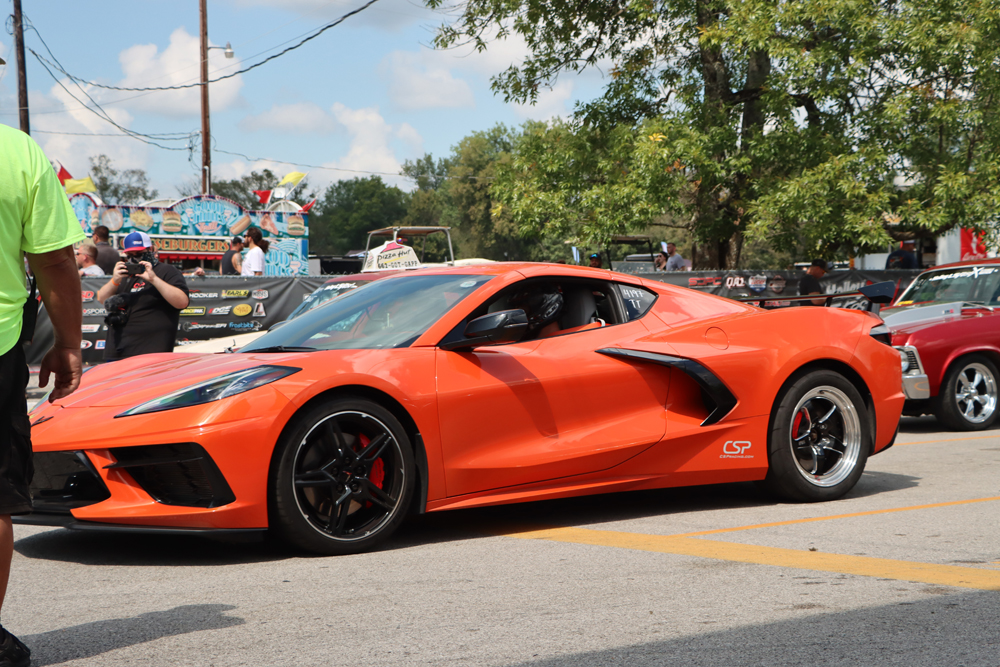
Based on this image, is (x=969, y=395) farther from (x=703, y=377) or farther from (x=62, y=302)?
(x=62, y=302)

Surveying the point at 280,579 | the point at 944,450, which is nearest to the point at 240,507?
the point at 280,579

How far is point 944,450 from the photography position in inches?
313

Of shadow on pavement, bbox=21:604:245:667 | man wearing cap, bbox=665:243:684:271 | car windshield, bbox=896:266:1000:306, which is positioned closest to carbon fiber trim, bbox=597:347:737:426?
shadow on pavement, bbox=21:604:245:667

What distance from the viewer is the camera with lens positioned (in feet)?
25.9

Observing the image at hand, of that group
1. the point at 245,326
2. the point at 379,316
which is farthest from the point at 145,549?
the point at 245,326

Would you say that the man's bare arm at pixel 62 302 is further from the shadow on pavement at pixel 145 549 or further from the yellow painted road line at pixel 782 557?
the yellow painted road line at pixel 782 557

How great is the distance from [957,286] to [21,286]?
9678 millimetres

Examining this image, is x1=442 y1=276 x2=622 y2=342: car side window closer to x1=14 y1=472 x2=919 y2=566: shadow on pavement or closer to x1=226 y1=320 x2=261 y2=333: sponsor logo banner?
x1=14 y1=472 x2=919 y2=566: shadow on pavement

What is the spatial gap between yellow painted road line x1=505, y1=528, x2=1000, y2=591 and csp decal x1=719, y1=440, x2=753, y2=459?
0.78 m

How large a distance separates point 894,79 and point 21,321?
58.7ft

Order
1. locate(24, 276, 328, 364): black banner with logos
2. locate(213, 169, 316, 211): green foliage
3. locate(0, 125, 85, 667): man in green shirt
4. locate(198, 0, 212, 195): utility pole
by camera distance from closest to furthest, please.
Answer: locate(0, 125, 85, 667): man in green shirt → locate(24, 276, 328, 364): black banner with logos → locate(198, 0, 212, 195): utility pole → locate(213, 169, 316, 211): green foliage

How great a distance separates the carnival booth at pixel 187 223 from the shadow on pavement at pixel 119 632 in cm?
2490

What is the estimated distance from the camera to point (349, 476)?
4.42 metres

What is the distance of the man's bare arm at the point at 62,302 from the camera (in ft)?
9.64
